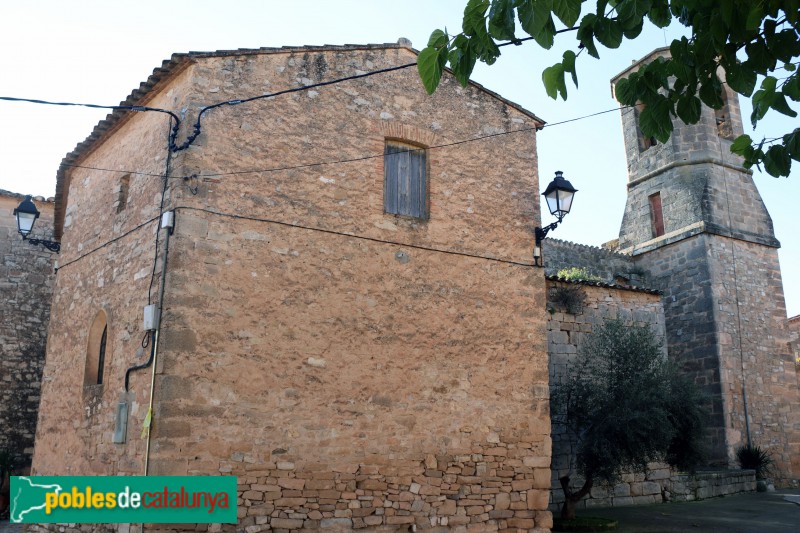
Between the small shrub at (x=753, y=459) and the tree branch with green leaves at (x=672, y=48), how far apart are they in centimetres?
1425

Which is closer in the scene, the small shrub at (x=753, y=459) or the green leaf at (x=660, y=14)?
the green leaf at (x=660, y=14)

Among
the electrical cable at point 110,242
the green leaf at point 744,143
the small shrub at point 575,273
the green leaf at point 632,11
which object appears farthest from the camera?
the small shrub at point 575,273

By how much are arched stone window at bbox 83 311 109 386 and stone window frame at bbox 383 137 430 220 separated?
4.49 meters

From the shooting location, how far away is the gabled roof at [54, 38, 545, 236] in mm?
8758

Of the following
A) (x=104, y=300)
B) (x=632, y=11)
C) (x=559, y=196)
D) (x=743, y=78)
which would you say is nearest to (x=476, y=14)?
(x=632, y=11)

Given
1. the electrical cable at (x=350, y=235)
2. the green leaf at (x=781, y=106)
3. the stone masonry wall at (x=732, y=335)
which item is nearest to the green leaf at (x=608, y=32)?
Answer: the green leaf at (x=781, y=106)

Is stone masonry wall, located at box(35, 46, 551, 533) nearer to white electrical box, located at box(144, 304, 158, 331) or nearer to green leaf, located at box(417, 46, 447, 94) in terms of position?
white electrical box, located at box(144, 304, 158, 331)

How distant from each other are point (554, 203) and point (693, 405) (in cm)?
473

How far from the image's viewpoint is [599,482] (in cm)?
1155

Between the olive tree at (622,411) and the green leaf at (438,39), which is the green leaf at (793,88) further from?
the olive tree at (622,411)

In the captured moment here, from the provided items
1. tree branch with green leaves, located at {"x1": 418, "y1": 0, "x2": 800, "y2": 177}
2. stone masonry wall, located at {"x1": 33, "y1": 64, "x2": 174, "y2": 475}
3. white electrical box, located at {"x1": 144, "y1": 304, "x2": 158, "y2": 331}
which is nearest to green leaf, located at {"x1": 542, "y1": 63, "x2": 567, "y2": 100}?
tree branch with green leaves, located at {"x1": 418, "y1": 0, "x2": 800, "y2": 177}

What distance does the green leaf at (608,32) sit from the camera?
3924 mm

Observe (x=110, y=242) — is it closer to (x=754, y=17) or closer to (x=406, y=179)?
(x=406, y=179)

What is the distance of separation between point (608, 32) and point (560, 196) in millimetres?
5988
